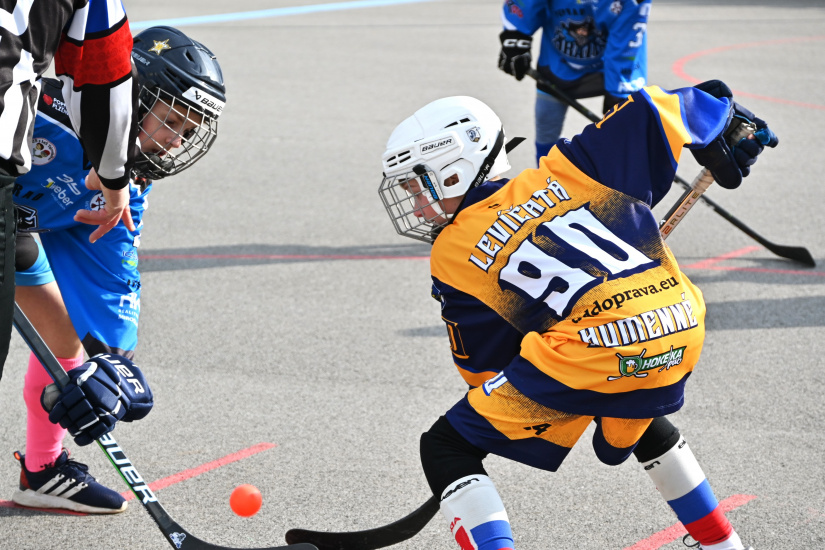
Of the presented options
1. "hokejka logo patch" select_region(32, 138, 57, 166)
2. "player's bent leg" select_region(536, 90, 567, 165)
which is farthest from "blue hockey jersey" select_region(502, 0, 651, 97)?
"hokejka logo patch" select_region(32, 138, 57, 166)

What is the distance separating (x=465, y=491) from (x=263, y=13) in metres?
13.3

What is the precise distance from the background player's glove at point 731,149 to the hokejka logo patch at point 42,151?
1.82 m

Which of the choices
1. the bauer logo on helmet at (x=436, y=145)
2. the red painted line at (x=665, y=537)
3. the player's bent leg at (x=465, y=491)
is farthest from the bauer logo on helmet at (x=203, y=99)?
the red painted line at (x=665, y=537)

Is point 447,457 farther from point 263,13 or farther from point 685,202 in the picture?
point 263,13

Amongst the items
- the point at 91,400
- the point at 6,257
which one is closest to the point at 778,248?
the point at 91,400

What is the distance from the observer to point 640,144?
2227 mm

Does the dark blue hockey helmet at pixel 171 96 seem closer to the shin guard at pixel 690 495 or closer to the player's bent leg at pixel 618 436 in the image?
the player's bent leg at pixel 618 436

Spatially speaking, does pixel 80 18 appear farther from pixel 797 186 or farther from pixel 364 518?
pixel 797 186

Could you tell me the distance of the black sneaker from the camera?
9.57ft

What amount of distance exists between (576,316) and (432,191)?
522 mm

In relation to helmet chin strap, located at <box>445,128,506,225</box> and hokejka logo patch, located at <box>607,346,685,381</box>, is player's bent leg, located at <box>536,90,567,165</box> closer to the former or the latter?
helmet chin strap, located at <box>445,128,506,225</box>

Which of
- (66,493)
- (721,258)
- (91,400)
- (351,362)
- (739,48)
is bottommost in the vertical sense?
(739,48)

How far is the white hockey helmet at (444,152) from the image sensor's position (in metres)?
2.30

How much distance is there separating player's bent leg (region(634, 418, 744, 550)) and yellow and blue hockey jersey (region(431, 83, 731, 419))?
23cm
